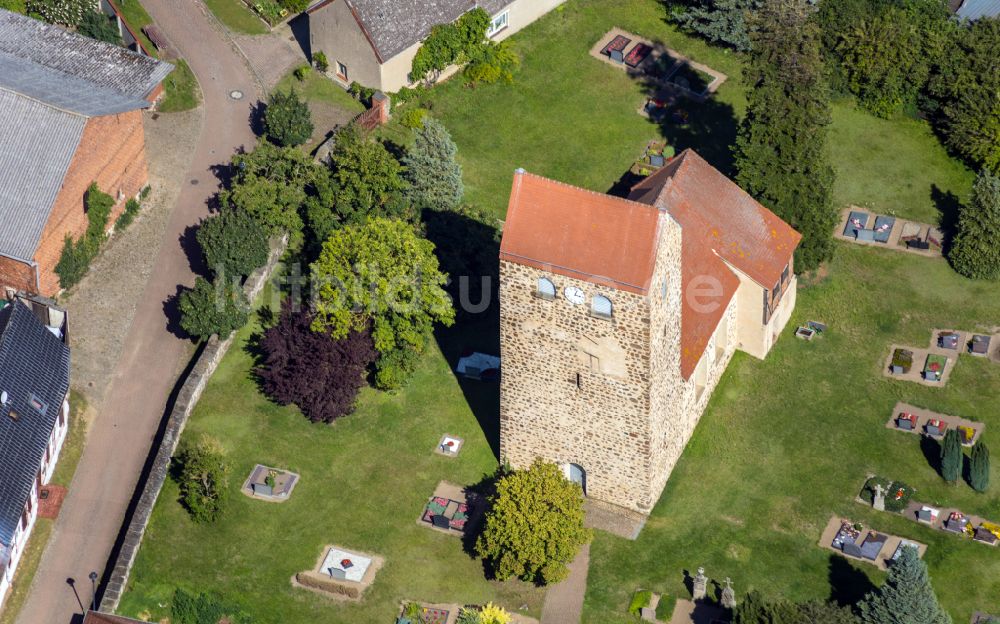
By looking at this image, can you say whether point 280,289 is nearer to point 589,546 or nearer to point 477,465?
point 477,465

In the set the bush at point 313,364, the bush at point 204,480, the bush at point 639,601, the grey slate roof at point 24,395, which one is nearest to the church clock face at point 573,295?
the bush at point 639,601

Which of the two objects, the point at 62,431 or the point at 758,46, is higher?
the point at 758,46

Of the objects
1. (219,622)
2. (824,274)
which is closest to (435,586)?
(219,622)

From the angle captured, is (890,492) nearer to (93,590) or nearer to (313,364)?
(313,364)

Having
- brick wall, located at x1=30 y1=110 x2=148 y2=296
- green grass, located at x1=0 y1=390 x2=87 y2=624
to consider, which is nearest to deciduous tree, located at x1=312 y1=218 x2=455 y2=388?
green grass, located at x1=0 y1=390 x2=87 y2=624

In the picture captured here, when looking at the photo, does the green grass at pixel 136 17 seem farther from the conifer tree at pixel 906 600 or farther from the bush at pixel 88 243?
the conifer tree at pixel 906 600

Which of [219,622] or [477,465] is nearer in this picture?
[219,622]

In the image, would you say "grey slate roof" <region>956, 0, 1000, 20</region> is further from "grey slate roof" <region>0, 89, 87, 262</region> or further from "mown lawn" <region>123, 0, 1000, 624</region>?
"grey slate roof" <region>0, 89, 87, 262</region>
